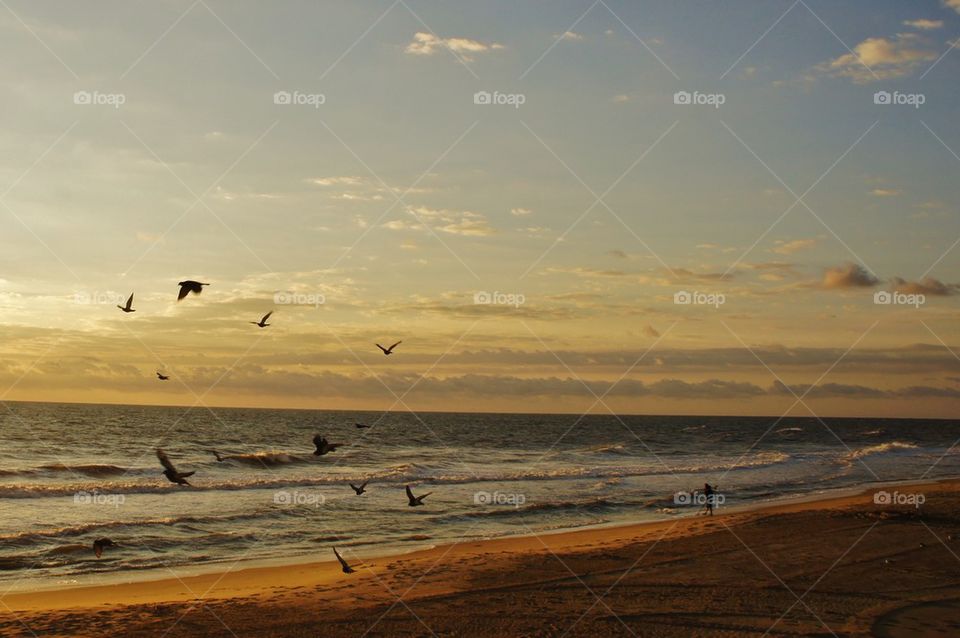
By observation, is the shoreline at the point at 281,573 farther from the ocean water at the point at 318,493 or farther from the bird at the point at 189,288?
the bird at the point at 189,288

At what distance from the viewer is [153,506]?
28.9m

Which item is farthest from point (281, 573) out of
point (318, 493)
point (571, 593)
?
point (318, 493)

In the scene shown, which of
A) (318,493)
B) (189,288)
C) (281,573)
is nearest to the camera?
(189,288)

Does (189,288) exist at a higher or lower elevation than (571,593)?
higher

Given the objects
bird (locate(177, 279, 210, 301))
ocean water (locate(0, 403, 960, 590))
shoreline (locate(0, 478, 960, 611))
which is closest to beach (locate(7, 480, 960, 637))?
shoreline (locate(0, 478, 960, 611))

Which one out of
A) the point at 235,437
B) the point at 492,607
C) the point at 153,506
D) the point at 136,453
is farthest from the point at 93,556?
the point at 235,437

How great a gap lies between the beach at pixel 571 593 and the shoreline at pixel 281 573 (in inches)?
2.6

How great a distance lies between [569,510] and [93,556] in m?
16.6

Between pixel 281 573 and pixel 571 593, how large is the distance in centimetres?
697

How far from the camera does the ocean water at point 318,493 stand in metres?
21.7

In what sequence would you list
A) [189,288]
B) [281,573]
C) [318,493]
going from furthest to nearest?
[318,493]
[281,573]
[189,288]

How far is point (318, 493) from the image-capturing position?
111 ft

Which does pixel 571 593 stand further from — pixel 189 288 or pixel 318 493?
pixel 318 493

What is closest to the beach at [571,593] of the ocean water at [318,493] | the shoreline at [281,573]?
the shoreline at [281,573]
